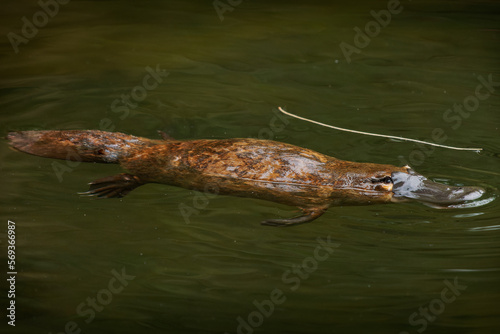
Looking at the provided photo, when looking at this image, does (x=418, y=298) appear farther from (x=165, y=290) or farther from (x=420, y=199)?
(x=165, y=290)

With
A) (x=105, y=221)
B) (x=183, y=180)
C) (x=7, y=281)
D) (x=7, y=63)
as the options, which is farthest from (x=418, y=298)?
(x=7, y=63)

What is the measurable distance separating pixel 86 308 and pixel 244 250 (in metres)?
1.11

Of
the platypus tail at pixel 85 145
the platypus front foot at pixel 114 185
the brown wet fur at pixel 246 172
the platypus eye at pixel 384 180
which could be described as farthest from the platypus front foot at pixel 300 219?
the platypus tail at pixel 85 145

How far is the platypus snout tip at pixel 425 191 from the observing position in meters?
4.59

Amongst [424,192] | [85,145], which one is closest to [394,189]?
[424,192]

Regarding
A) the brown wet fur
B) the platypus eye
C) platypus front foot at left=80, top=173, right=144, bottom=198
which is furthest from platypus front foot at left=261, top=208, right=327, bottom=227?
platypus front foot at left=80, top=173, right=144, bottom=198

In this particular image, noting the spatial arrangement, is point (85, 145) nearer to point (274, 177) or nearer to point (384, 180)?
point (274, 177)

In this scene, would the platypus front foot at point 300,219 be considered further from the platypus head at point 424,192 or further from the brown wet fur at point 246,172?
the platypus head at point 424,192

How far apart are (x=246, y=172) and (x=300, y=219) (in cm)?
60

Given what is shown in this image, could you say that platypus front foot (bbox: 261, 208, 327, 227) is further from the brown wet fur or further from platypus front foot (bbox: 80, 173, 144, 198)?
platypus front foot (bbox: 80, 173, 144, 198)

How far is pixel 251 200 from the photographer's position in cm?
479

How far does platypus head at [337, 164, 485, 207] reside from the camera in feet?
14.9

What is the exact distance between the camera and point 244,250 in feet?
14.3

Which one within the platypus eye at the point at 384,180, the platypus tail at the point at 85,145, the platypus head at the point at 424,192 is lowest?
the platypus tail at the point at 85,145
